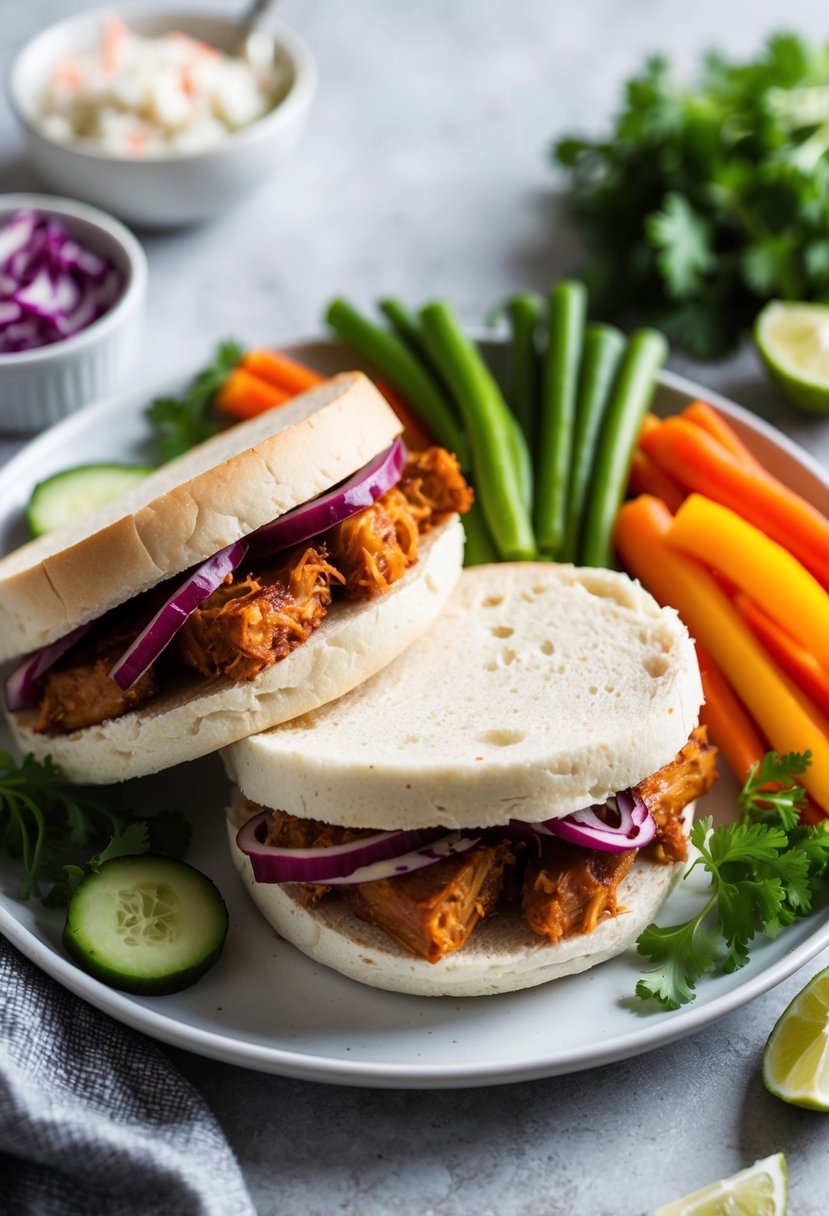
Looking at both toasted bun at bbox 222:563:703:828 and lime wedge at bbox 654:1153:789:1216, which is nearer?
lime wedge at bbox 654:1153:789:1216

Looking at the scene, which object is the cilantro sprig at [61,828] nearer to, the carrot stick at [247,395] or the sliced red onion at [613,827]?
the sliced red onion at [613,827]

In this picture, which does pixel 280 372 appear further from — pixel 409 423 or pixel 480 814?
pixel 480 814

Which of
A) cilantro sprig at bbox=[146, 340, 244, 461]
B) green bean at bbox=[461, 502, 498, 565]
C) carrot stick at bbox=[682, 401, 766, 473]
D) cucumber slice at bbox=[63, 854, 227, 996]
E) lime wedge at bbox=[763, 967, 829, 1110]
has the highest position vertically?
carrot stick at bbox=[682, 401, 766, 473]

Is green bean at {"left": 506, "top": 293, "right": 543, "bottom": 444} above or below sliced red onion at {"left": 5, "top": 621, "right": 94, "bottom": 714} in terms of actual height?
above

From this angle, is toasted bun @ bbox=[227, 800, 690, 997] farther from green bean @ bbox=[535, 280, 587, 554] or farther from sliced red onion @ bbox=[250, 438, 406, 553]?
green bean @ bbox=[535, 280, 587, 554]

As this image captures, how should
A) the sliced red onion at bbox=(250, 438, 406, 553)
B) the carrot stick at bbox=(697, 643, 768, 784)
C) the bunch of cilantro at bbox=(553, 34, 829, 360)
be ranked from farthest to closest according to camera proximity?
the bunch of cilantro at bbox=(553, 34, 829, 360)
the carrot stick at bbox=(697, 643, 768, 784)
the sliced red onion at bbox=(250, 438, 406, 553)

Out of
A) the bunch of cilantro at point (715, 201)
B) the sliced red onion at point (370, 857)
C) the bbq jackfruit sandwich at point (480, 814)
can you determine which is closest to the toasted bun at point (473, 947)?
the bbq jackfruit sandwich at point (480, 814)

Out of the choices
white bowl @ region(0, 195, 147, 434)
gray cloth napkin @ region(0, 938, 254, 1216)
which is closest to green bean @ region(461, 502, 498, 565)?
white bowl @ region(0, 195, 147, 434)
